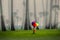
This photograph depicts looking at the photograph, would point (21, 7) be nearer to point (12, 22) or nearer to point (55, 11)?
point (12, 22)

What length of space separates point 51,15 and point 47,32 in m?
0.47

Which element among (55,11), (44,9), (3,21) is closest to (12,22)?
(3,21)

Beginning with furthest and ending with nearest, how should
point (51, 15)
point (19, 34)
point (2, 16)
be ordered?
point (51, 15) → point (2, 16) → point (19, 34)

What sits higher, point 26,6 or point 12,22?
point 26,6

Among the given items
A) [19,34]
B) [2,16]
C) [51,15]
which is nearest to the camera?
[19,34]

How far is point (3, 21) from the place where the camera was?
100 inches

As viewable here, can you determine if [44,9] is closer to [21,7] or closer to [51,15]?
[51,15]

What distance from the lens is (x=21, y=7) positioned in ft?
8.56

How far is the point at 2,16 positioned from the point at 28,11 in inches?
20.0

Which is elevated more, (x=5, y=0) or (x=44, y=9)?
(x=5, y=0)

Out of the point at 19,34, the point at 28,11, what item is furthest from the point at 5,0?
the point at 19,34

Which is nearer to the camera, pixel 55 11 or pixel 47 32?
pixel 47 32

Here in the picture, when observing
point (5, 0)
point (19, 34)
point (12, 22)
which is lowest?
point (19, 34)

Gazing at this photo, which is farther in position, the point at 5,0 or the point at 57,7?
the point at 57,7
